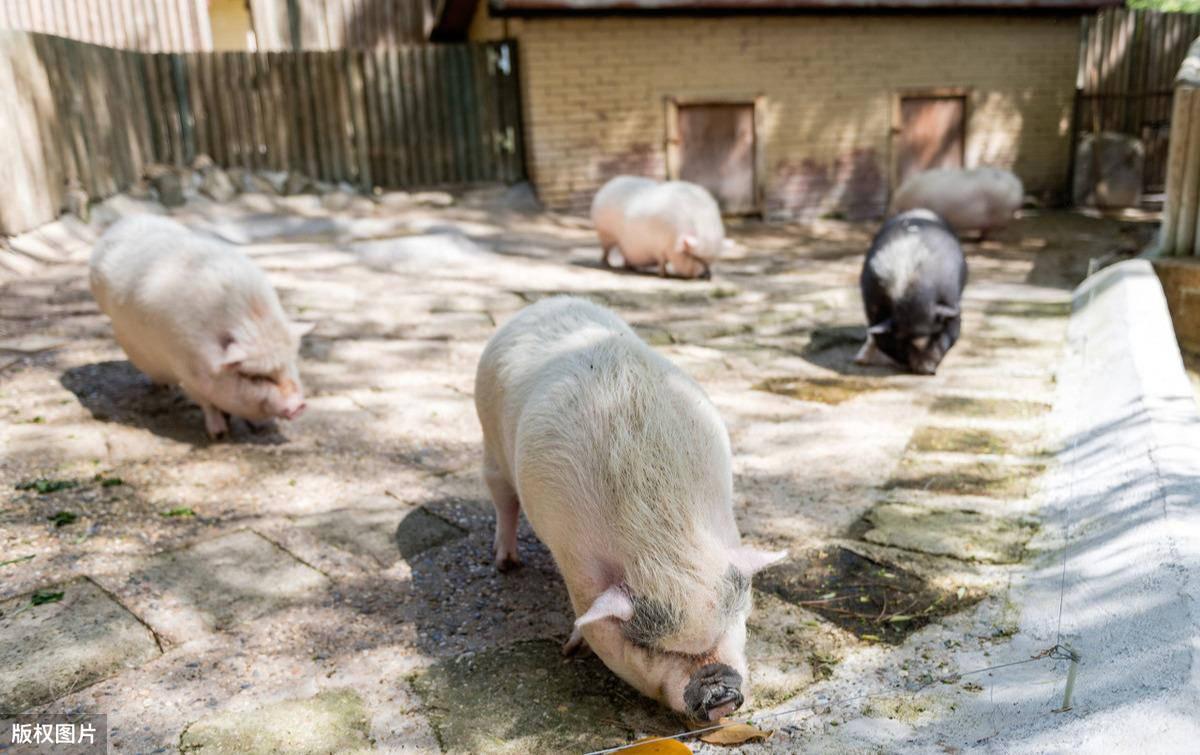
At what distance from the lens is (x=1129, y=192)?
593 inches

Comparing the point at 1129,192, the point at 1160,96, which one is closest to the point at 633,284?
the point at 1129,192

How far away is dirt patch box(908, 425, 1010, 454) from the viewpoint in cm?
454

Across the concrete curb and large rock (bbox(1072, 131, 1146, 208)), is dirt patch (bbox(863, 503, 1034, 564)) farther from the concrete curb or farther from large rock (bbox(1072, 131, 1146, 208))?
large rock (bbox(1072, 131, 1146, 208))

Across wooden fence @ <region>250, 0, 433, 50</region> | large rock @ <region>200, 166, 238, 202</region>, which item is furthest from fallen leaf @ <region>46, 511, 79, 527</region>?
wooden fence @ <region>250, 0, 433, 50</region>

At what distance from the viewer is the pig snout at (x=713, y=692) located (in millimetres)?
2270

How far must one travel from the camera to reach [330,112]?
42.7 feet

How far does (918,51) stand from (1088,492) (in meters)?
12.8

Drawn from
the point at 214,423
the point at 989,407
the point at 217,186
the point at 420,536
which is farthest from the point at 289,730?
the point at 217,186

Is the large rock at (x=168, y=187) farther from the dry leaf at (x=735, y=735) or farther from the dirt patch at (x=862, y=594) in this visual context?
the dry leaf at (x=735, y=735)

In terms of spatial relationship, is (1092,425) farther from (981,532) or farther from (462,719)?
(462,719)

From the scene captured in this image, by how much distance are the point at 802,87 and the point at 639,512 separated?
42.7ft

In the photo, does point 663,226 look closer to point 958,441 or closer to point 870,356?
point 870,356

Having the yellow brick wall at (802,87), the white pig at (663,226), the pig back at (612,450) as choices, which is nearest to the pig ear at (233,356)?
the pig back at (612,450)

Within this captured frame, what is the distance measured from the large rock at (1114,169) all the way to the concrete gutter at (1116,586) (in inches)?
479
